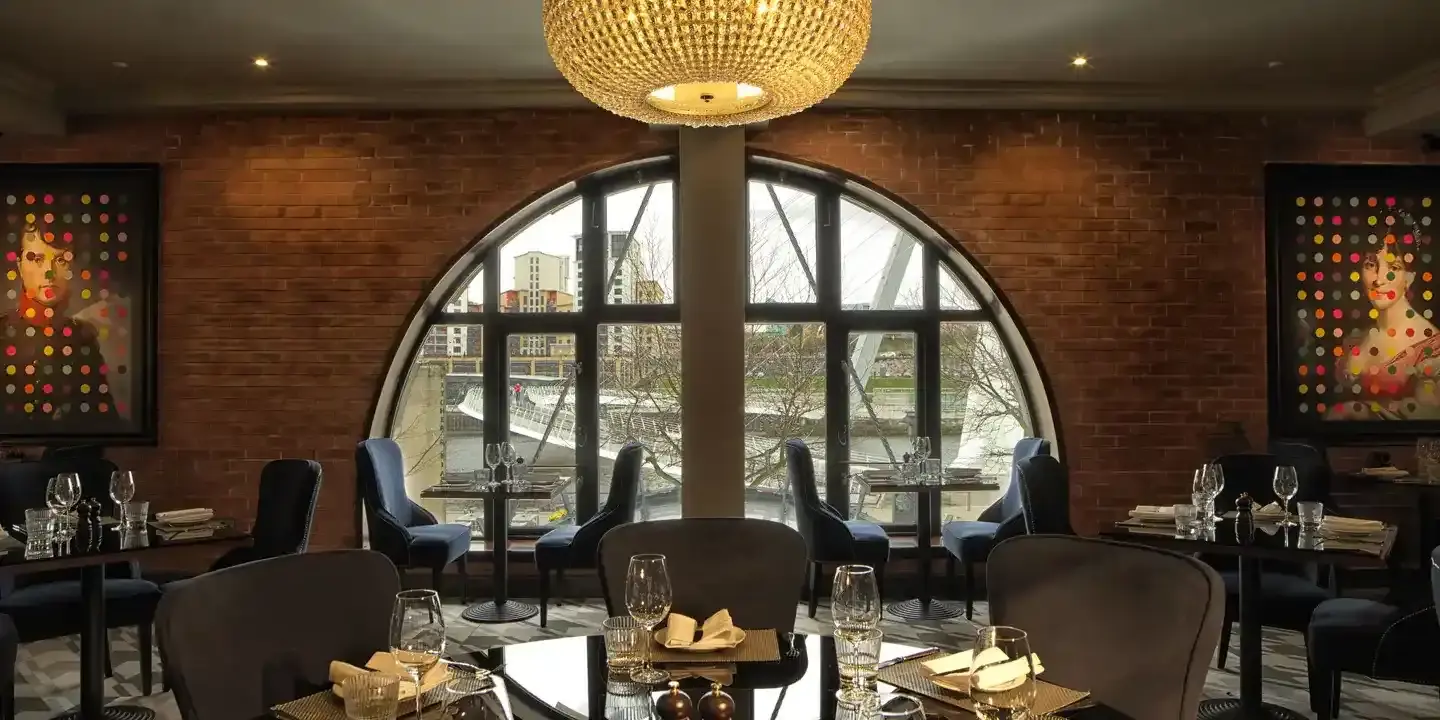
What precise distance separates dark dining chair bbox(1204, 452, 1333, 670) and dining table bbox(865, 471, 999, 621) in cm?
121

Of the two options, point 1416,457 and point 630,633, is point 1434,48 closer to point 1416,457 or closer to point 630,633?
point 1416,457

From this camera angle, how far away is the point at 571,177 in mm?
5473

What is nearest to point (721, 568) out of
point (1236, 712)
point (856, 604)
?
point (856, 604)

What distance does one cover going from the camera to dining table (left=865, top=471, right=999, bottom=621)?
17.2 ft

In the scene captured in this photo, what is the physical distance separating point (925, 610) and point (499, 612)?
7.73 ft

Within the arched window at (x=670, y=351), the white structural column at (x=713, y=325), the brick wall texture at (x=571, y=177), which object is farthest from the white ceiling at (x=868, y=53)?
the arched window at (x=670, y=351)

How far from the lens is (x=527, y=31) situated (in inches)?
176

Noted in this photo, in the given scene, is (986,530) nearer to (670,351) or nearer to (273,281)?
(670,351)

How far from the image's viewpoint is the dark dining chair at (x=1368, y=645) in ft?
9.93

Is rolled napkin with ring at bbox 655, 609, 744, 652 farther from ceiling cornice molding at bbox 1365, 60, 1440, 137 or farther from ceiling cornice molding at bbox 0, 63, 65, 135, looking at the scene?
ceiling cornice molding at bbox 1365, 60, 1440, 137

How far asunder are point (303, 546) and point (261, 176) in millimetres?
2357

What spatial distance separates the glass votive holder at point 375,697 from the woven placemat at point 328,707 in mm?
77

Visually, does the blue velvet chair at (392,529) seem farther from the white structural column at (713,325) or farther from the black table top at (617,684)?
the black table top at (617,684)

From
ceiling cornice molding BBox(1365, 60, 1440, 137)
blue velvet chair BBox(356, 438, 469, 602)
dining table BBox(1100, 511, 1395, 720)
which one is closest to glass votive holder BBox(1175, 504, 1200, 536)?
dining table BBox(1100, 511, 1395, 720)
